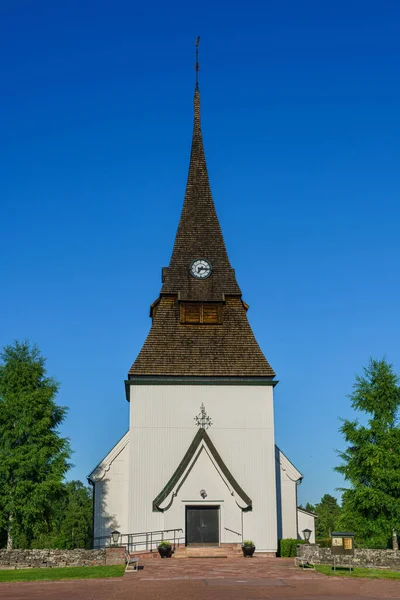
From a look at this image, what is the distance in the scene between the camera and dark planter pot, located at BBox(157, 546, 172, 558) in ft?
105

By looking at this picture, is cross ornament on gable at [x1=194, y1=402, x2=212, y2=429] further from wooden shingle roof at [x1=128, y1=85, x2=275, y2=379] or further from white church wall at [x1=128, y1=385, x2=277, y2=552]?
wooden shingle roof at [x1=128, y1=85, x2=275, y2=379]

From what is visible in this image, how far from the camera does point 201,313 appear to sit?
131 feet

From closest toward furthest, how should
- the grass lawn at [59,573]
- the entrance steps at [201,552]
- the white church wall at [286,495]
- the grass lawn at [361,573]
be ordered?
the grass lawn at [59,573], the grass lawn at [361,573], the entrance steps at [201,552], the white church wall at [286,495]

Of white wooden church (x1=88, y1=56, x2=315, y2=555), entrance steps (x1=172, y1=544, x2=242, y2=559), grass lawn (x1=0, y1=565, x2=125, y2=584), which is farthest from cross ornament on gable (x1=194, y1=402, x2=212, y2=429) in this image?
grass lawn (x1=0, y1=565, x2=125, y2=584)

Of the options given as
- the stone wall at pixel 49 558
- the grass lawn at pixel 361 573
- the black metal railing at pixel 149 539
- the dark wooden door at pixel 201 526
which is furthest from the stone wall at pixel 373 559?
the stone wall at pixel 49 558

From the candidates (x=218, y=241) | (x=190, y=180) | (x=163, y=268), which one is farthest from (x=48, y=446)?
(x=190, y=180)

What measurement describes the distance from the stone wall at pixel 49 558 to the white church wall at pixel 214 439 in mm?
7395

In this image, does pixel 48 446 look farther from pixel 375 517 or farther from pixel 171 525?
pixel 375 517

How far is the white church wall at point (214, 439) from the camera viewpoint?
36.0 meters

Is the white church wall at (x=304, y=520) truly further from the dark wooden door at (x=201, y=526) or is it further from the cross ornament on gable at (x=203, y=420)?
the cross ornament on gable at (x=203, y=420)

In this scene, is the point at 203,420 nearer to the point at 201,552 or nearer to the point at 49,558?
the point at 201,552

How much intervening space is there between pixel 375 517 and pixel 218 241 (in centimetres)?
1660

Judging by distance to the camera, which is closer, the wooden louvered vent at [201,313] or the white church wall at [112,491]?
the white church wall at [112,491]

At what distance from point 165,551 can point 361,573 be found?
9397 millimetres
